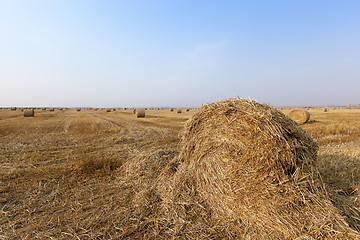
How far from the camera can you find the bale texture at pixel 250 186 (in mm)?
2393

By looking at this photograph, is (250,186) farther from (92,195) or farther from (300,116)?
(300,116)

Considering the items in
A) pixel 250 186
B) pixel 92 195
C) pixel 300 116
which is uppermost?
pixel 300 116

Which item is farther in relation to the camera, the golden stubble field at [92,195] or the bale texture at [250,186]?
the golden stubble field at [92,195]

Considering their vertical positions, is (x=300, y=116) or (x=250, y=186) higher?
(x=300, y=116)

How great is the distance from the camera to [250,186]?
2797mm

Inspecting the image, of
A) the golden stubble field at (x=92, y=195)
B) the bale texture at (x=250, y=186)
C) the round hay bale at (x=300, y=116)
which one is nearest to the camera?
the bale texture at (x=250, y=186)

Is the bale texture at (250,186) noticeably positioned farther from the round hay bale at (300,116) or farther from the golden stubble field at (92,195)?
the round hay bale at (300,116)

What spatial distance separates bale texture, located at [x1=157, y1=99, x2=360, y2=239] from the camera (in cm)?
239

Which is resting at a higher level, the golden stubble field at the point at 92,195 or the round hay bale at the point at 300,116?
the round hay bale at the point at 300,116

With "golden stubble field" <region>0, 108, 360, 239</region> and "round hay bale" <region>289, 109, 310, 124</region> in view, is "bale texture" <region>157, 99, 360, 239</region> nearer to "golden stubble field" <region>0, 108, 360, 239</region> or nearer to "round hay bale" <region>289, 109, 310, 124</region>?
"golden stubble field" <region>0, 108, 360, 239</region>

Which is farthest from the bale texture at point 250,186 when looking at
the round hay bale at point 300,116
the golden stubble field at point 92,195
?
the round hay bale at point 300,116

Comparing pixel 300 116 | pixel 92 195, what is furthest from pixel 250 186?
pixel 300 116

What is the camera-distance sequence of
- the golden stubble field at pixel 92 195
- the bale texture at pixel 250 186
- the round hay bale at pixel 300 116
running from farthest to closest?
the round hay bale at pixel 300 116
the golden stubble field at pixel 92 195
the bale texture at pixel 250 186

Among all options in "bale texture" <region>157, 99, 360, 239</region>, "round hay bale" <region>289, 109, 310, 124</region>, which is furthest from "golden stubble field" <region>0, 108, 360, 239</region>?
A: "round hay bale" <region>289, 109, 310, 124</region>
